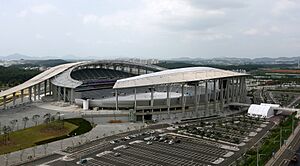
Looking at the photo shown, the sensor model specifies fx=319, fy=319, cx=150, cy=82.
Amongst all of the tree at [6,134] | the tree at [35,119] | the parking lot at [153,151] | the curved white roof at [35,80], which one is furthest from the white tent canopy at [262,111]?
the curved white roof at [35,80]

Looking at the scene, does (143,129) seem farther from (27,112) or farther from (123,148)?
(27,112)

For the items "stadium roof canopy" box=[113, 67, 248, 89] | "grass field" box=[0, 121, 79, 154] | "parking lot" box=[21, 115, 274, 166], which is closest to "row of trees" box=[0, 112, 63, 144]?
"grass field" box=[0, 121, 79, 154]

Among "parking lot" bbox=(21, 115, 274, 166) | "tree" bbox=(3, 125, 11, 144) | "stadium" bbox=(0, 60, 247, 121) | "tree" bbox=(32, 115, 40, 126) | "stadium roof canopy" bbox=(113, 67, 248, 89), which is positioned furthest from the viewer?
"stadium" bbox=(0, 60, 247, 121)

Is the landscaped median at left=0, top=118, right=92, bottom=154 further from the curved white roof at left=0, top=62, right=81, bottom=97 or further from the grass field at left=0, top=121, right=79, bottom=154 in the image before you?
the curved white roof at left=0, top=62, right=81, bottom=97

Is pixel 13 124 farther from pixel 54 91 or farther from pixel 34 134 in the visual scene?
pixel 54 91

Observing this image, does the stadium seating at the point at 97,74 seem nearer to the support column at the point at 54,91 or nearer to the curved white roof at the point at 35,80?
the curved white roof at the point at 35,80

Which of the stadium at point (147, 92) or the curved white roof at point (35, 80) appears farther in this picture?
the curved white roof at point (35, 80)

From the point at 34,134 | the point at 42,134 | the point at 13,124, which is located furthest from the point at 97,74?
the point at 34,134
